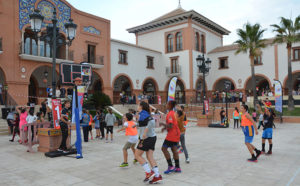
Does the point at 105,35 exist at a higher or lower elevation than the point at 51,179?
higher

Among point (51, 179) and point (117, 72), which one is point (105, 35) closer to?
point (117, 72)

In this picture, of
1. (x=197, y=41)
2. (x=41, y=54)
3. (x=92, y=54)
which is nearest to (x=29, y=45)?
(x=41, y=54)

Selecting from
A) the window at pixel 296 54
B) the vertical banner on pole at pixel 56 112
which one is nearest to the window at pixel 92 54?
the vertical banner on pole at pixel 56 112

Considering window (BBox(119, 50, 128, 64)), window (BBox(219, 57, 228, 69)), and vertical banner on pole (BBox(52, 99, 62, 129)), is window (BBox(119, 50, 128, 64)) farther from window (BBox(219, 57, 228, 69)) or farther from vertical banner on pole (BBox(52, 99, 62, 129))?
vertical banner on pole (BBox(52, 99, 62, 129))

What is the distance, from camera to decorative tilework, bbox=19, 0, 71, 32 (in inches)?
725

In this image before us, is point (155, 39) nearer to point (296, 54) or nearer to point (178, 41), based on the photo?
point (178, 41)

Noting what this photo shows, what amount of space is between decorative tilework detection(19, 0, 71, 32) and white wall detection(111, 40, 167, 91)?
5.66m

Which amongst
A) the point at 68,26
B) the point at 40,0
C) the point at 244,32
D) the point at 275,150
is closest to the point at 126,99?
the point at 40,0

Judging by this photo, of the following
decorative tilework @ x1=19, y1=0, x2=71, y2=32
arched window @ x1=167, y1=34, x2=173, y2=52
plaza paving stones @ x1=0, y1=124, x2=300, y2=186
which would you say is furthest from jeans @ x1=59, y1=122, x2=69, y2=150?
arched window @ x1=167, y1=34, x2=173, y2=52

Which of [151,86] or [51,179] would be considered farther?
[151,86]

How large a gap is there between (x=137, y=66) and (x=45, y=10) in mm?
11497

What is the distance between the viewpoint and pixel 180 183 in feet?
16.0

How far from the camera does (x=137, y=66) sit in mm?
28109

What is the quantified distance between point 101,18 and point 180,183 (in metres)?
21.8
